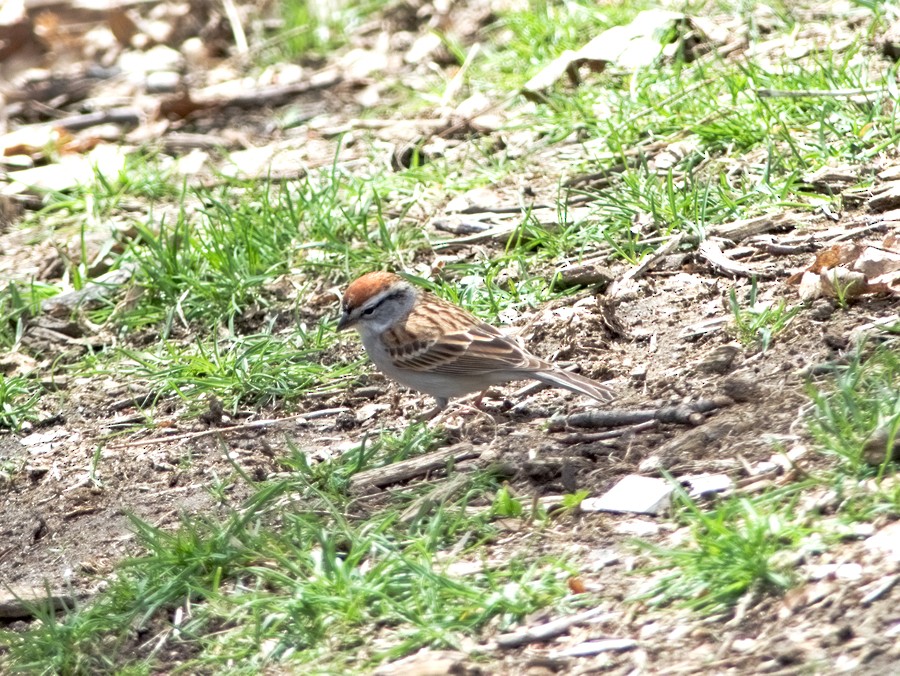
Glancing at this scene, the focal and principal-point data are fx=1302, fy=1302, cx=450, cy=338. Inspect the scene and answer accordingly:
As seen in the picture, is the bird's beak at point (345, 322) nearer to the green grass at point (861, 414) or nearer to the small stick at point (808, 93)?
the green grass at point (861, 414)

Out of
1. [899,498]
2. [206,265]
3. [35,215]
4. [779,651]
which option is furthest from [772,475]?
[35,215]

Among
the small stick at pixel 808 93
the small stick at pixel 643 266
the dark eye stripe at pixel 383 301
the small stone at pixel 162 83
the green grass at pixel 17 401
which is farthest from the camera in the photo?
the small stone at pixel 162 83

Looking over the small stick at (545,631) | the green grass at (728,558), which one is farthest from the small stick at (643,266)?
the small stick at (545,631)

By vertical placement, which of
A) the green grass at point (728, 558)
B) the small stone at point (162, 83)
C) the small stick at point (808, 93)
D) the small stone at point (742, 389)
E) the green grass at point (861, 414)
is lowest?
the small stone at point (742, 389)

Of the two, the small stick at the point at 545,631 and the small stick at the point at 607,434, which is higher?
the small stick at the point at 545,631

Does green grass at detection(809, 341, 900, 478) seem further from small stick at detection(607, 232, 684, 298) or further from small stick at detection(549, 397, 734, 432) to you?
small stick at detection(607, 232, 684, 298)

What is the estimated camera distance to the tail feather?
200 inches

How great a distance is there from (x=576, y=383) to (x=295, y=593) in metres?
1.57

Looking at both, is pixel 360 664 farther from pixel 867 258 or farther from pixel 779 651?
pixel 867 258

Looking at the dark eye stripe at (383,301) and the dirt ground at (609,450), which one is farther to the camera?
the dark eye stripe at (383,301)

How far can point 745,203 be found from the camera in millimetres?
6371

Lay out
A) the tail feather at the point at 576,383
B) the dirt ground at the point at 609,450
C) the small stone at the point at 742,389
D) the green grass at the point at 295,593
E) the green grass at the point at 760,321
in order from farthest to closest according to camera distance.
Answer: the green grass at the point at 760,321 → the tail feather at the point at 576,383 → the small stone at the point at 742,389 → the green grass at the point at 295,593 → the dirt ground at the point at 609,450

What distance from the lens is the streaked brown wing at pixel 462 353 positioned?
17.9 ft

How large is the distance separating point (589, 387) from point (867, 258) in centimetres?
128
